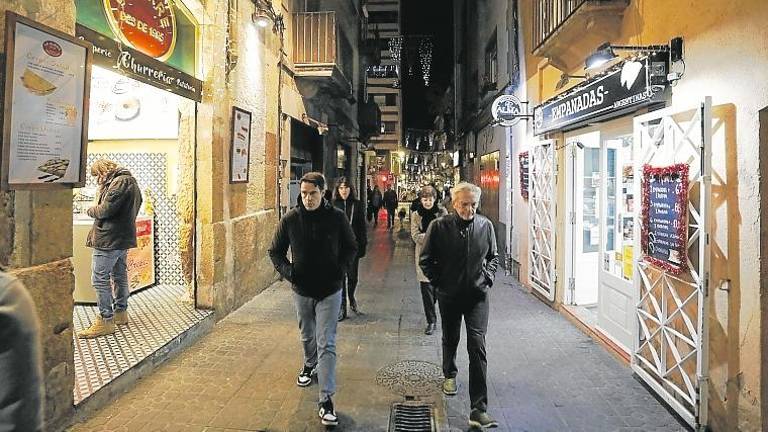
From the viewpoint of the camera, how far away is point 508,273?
10891 mm

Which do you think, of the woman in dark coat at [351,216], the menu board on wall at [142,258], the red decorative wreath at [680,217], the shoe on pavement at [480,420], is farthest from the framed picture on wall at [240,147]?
the red decorative wreath at [680,217]

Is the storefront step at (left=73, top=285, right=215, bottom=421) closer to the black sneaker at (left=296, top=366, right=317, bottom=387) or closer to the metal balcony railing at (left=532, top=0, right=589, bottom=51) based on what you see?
the black sneaker at (left=296, top=366, right=317, bottom=387)

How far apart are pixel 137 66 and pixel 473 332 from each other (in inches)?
160

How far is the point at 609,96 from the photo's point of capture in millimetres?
5250

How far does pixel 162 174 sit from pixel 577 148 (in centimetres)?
623

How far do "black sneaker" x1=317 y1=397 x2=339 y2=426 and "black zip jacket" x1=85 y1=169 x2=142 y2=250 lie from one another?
10.6ft

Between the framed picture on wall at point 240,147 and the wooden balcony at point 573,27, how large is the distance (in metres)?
4.37

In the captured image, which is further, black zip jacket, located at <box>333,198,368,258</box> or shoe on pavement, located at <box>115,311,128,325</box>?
black zip jacket, located at <box>333,198,368,258</box>

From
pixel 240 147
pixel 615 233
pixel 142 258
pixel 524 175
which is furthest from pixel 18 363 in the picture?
pixel 524 175

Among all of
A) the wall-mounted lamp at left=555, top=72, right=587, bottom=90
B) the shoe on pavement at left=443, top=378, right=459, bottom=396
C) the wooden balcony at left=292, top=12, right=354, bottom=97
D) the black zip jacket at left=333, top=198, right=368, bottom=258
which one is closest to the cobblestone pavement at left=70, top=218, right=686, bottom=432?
the shoe on pavement at left=443, top=378, right=459, bottom=396

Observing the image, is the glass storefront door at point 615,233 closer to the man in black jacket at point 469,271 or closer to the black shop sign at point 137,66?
the man in black jacket at point 469,271

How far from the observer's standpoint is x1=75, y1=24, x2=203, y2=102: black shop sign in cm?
441

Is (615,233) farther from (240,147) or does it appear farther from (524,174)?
(240,147)

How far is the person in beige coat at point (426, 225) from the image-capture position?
6332 mm
